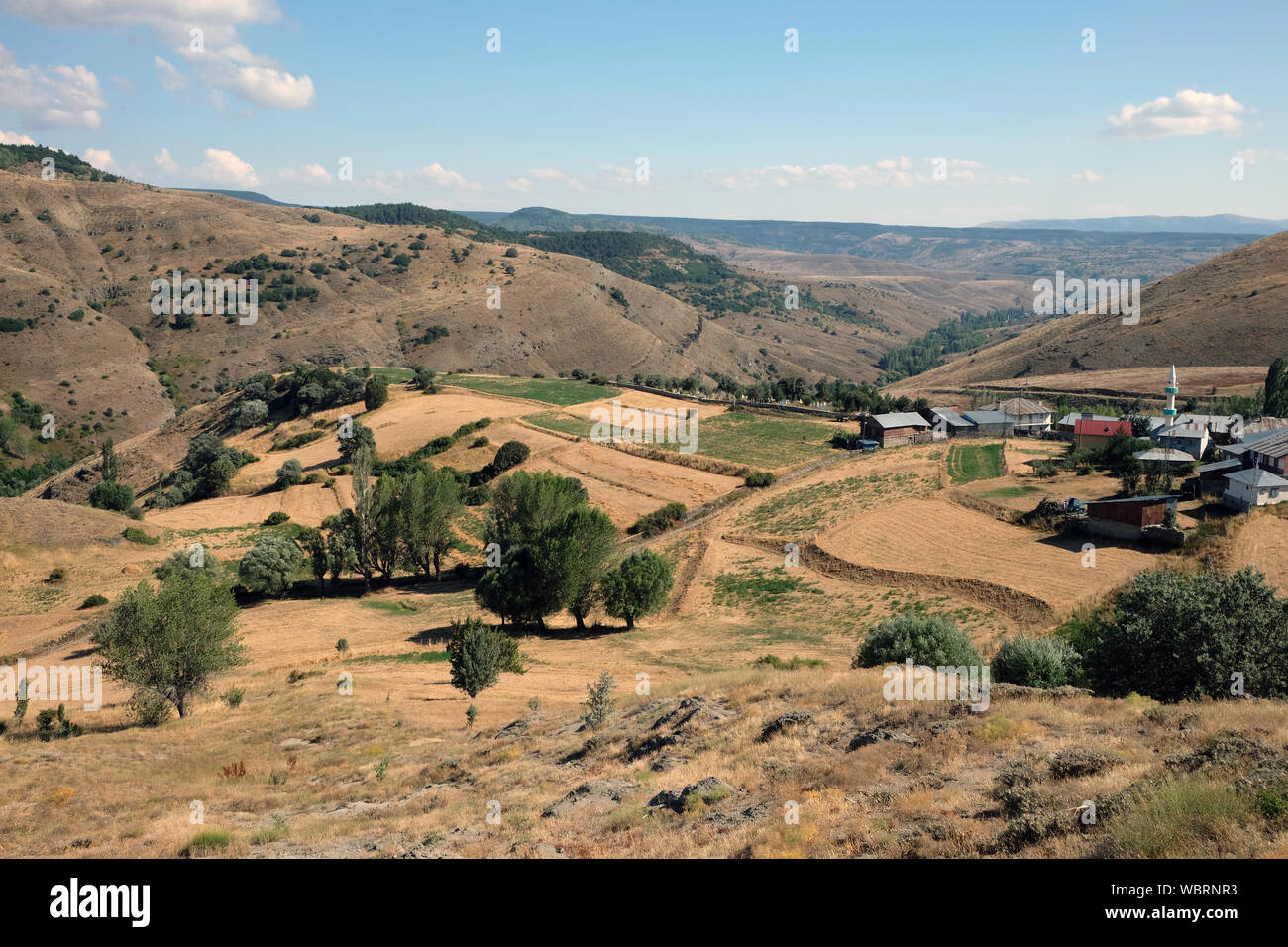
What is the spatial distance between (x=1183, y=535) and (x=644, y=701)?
36199mm

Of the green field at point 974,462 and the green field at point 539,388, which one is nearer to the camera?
the green field at point 974,462

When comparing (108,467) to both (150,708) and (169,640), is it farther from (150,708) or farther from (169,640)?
(169,640)

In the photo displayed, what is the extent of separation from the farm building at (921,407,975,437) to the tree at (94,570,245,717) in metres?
75.1

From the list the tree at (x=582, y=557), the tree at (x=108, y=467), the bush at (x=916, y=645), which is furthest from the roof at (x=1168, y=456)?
the tree at (x=108, y=467)

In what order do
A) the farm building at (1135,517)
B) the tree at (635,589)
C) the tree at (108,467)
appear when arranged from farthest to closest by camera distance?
the tree at (108,467) < the farm building at (1135,517) < the tree at (635,589)

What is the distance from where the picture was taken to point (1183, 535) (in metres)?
44.8

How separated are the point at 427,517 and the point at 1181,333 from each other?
500 feet

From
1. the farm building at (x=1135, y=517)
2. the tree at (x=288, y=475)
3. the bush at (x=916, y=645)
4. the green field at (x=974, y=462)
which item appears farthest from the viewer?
the tree at (x=288, y=475)

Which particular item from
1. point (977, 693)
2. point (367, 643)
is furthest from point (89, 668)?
point (977, 693)

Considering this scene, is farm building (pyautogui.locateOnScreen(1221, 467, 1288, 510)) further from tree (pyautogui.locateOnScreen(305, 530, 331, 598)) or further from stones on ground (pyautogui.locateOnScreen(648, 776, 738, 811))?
tree (pyautogui.locateOnScreen(305, 530, 331, 598))

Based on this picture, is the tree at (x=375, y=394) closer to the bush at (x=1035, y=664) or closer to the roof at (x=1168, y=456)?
the roof at (x=1168, y=456)

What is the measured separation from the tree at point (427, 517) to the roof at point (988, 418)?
202 ft

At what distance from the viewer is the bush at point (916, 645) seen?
26969mm

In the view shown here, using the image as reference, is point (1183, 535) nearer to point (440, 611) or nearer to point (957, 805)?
point (957, 805)
